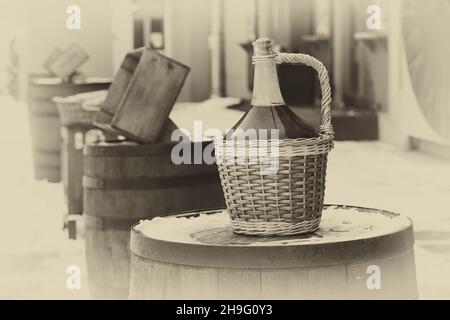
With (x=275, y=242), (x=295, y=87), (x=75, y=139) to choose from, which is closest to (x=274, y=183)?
(x=275, y=242)

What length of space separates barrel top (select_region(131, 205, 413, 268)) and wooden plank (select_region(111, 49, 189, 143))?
4.12ft

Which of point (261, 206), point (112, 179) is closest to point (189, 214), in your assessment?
point (261, 206)

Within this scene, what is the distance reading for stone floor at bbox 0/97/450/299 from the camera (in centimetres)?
473

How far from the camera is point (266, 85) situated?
7.65 feet

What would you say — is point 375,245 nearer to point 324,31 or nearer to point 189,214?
point 189,214

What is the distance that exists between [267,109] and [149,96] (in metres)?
1.61

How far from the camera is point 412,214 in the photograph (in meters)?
6.41

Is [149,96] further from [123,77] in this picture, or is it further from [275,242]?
[275,242]

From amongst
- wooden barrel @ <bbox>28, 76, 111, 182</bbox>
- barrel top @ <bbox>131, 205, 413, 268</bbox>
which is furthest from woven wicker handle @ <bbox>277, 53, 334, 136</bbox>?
wooden barrel @ <bbox>28, 76, 111, 182</bbox>

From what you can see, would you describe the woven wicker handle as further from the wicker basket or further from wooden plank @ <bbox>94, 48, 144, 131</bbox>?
wooden plank @ <bbox>94, 48, 144, 131</bbox>

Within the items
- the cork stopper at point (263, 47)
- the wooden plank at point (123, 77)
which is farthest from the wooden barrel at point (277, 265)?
the wooden plank at point (123, 77)

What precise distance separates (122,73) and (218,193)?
0.85 m

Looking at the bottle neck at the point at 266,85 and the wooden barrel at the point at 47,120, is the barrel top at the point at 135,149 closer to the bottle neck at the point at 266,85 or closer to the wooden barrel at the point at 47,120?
the bottle neck at the point at 266,85
